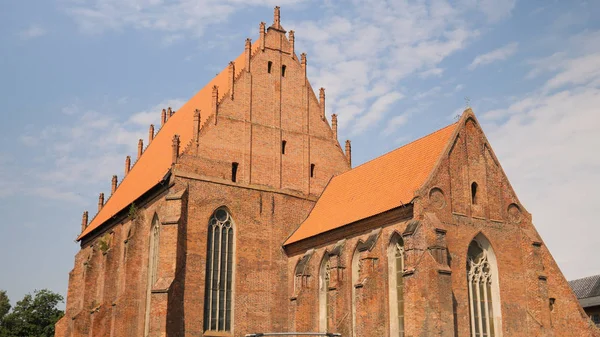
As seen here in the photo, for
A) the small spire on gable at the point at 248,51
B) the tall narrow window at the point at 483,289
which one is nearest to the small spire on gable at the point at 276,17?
the small spire on gable at the point at 248,51

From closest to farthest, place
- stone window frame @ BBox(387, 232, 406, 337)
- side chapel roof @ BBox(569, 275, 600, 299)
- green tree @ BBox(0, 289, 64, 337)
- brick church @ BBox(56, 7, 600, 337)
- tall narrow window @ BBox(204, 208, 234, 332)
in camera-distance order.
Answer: stone window frame @ BBox(387, 232, 406, 337) → brick church @ BBox(56, 7, 600, 337) → tall narrow window @ BBox(204, 208, 234, 332) → side chapel roof @ BBox(569, 275, 600, 299) → green tree @ BBox(0, 289, 64, 337)

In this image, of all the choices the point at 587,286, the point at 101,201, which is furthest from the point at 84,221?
the point at 587,286

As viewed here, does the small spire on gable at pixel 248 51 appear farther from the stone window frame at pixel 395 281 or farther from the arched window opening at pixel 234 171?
the stone window frame at pixel 395 281

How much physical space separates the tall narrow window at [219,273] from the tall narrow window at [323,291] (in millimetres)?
3862

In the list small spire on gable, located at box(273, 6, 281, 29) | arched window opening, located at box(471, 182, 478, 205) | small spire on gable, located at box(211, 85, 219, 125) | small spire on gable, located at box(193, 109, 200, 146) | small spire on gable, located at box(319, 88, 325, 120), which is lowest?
arched window opening, located at box(471, 182, 478, 205)

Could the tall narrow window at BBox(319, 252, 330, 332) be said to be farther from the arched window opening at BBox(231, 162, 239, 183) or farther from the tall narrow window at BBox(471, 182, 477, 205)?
the tall narrow window at BBox(471, 182, 477, 205)

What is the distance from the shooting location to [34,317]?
53875 millimetres

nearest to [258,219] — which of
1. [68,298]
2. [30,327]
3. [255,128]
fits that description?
[255,128]

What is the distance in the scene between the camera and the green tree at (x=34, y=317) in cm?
5300

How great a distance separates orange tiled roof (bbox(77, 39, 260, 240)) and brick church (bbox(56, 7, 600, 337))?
220 mm

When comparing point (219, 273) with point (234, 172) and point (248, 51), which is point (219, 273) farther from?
point (248, 51)

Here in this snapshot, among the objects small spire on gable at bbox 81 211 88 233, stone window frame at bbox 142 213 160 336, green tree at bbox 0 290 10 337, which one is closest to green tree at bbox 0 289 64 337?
green tree at bbox 0 290 10 337

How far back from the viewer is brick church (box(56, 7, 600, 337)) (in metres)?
24.1

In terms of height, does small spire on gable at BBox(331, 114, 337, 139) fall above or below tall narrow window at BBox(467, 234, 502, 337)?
above
